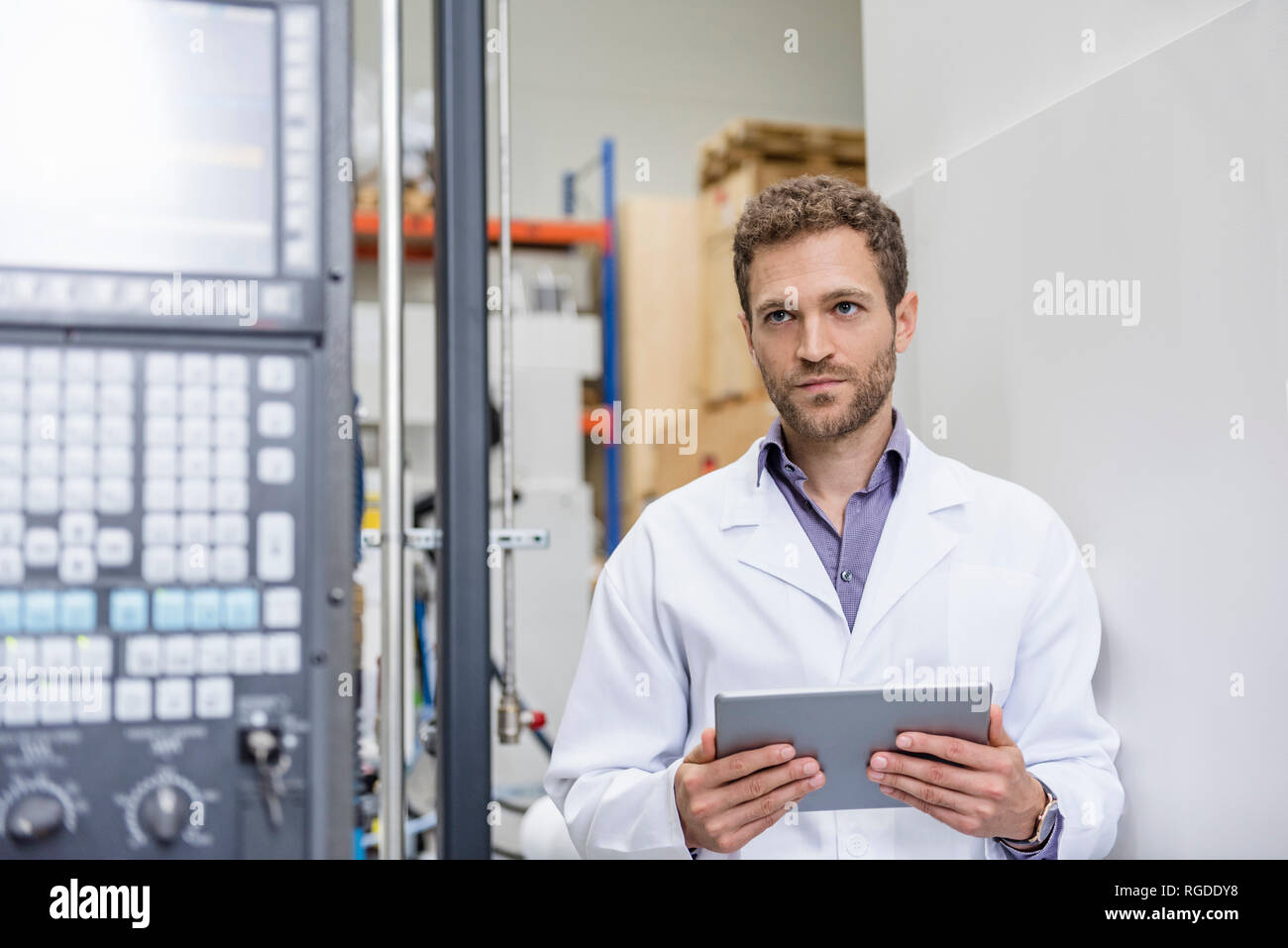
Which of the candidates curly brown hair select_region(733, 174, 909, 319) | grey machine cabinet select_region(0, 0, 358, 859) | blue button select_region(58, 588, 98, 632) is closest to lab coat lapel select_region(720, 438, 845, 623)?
curly brown hair select_region(733, 174, 909, 319)

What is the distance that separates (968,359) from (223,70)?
0.60 metres

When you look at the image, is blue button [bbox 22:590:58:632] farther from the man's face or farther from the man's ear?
the man's ear

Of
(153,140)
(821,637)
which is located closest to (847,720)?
(821,637)

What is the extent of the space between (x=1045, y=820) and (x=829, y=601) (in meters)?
0.24

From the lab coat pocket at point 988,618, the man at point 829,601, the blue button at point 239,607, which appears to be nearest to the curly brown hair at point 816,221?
the man at point 829,601

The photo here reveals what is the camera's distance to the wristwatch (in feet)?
2.47

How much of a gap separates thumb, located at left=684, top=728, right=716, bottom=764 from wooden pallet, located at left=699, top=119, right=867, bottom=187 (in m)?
0.47

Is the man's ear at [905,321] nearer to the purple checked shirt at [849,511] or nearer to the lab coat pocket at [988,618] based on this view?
the purple checked shirt at [849,511]

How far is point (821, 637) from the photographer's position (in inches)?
29.8

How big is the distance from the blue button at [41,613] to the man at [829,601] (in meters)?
0.39

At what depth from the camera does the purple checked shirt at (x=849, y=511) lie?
78 cm
